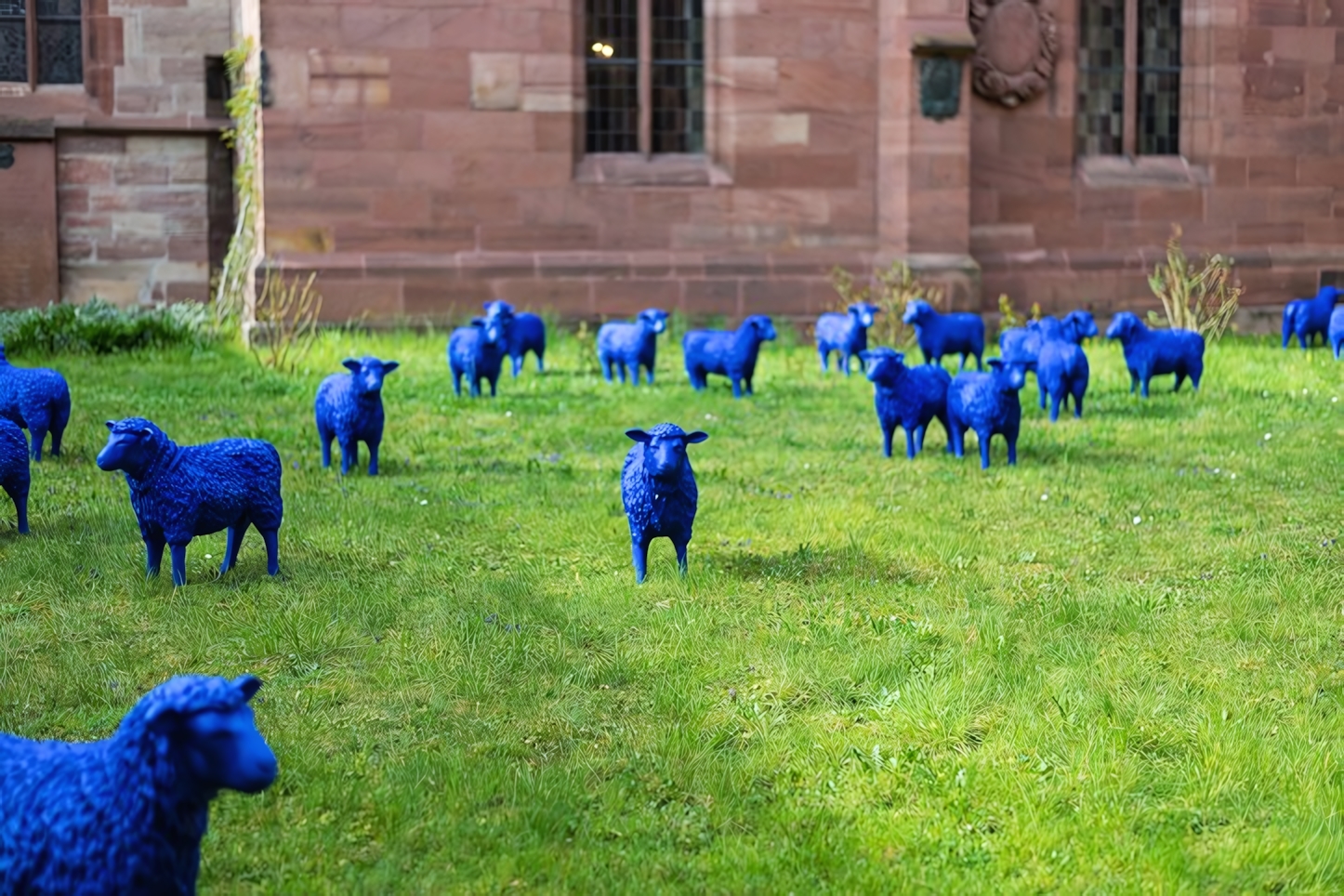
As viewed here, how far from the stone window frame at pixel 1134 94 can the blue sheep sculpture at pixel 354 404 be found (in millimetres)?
12596

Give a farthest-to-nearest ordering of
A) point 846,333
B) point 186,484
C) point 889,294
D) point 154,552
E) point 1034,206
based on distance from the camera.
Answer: point 1034,206 < point 889,294 < point 846,333 < point 154,552 < point 186,484

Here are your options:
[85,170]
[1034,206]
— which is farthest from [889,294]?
[85,170]

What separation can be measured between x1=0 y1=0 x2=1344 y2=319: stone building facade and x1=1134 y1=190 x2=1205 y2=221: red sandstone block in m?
0.03

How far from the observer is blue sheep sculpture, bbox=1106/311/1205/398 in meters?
13.7

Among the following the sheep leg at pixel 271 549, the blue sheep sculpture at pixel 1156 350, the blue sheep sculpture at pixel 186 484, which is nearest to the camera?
the blue sheep sculpture at pixel 186 484

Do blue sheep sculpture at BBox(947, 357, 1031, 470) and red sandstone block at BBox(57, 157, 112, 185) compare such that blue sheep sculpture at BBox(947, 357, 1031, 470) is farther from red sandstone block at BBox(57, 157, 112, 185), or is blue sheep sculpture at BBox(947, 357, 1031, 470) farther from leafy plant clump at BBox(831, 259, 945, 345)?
red sandstone block at BBox(57, 157, 112, 185)

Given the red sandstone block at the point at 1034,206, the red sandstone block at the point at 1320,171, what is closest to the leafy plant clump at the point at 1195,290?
the red sandstone block at the point at 1034,206

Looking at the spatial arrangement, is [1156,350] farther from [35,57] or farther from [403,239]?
[35,57]

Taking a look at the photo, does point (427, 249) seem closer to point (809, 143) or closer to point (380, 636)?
point (809, 143)

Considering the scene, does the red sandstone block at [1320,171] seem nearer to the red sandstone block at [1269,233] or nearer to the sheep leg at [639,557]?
the red sandstone block at [1269,233]

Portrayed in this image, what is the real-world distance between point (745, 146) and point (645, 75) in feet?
4.59

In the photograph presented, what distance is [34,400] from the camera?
10234 millimetres

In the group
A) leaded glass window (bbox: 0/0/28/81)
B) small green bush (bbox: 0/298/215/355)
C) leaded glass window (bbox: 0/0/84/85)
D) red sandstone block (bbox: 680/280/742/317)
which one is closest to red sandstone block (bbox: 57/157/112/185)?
leaded glass window (bbox: 0/0/84/85)

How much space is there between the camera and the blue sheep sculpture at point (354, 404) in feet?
32.5
